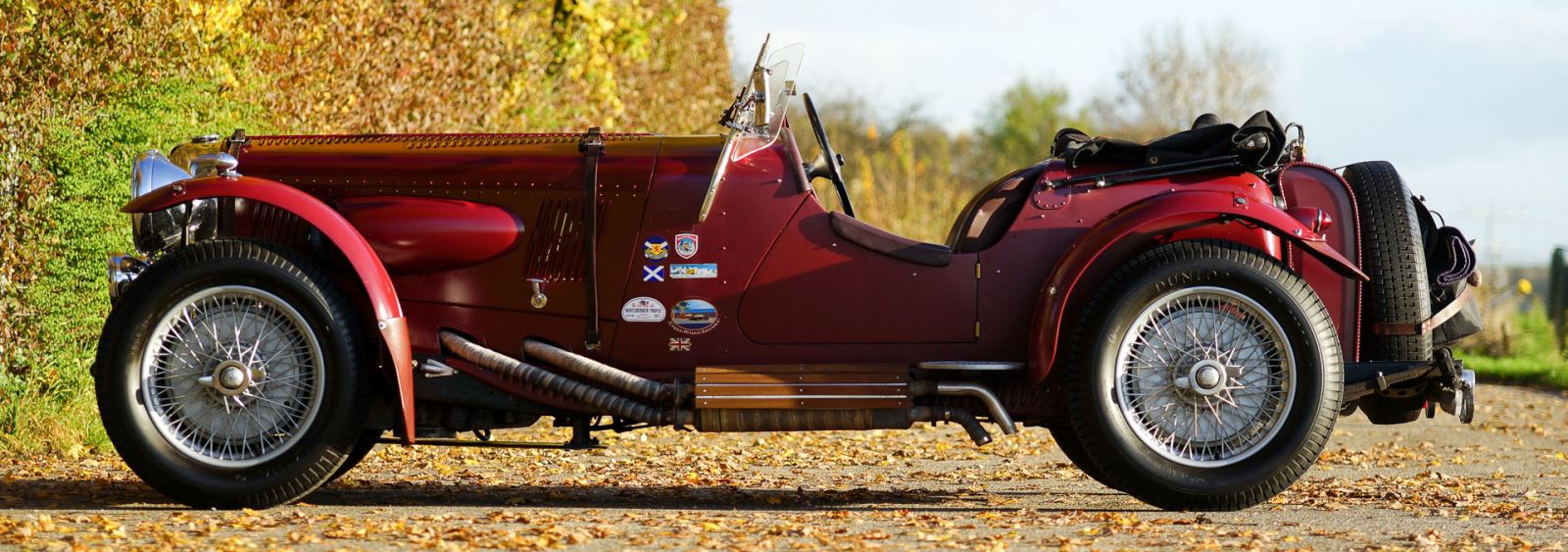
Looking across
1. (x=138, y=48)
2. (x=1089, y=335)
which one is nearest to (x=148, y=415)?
(x=138, y=48)

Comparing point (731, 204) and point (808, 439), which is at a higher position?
point (731, 204)

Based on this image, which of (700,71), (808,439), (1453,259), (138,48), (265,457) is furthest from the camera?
(700,71)

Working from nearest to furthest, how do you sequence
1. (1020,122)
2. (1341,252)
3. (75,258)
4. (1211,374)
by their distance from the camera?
(1211,374)
(1341,252)
(75,258)
(1020,122)

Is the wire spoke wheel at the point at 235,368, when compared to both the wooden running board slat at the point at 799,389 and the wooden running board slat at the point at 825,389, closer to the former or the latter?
the wooden running board slat at the point at 799,389

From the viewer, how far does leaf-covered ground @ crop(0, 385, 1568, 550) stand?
4926 mm

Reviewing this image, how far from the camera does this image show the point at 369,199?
570cm

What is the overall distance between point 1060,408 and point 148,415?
313cm

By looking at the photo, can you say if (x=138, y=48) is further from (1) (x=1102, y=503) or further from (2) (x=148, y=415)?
(1) (x=1102, y=503)

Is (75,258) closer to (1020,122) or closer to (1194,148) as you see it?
(1194,148)

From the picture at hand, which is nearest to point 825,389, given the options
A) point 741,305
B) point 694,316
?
point 741,305

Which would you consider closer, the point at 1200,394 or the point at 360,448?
the point at 1200,394

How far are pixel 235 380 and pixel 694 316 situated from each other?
1.56 meters

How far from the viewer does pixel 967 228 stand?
573 cm

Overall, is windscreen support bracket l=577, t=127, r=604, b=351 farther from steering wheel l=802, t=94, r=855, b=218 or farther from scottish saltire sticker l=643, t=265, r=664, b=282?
steering wheel l=802, t=94, r=855, b=218
